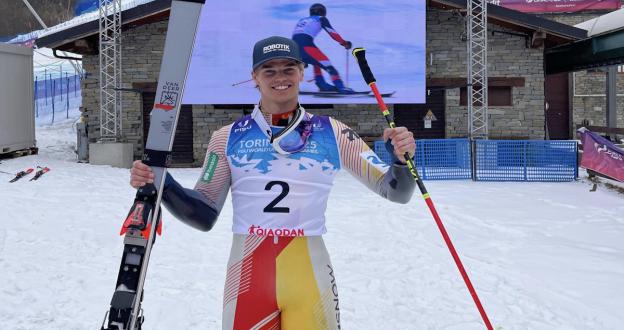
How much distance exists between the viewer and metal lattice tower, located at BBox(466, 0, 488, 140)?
14.8 meters

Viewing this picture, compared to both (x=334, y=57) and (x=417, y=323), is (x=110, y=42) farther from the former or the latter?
(x=417, y=323)

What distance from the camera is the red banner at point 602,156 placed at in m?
10.5

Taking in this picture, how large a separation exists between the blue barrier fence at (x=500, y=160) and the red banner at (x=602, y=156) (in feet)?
2.73

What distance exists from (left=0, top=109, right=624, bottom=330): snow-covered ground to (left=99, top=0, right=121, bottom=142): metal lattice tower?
17.2 ft

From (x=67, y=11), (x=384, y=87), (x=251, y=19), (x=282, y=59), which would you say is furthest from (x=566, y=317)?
(x=67, y=11)

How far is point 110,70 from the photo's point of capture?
53.0 ft

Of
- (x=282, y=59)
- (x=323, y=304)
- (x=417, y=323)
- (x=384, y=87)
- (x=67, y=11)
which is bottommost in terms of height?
(x=417, y=323)

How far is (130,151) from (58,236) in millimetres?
9340

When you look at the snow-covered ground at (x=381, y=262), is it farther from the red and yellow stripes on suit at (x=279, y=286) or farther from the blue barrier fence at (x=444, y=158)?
the blue barrier fence at (x=444, y=158)

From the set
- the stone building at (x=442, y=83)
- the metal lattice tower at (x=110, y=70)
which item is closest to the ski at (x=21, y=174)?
the metal lattice tower at (x=110, y=70)

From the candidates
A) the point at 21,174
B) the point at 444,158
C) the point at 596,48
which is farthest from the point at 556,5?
the point at 21,174

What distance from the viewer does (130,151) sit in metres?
15.6

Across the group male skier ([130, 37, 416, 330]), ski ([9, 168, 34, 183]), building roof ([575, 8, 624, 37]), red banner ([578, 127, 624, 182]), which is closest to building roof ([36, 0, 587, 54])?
building roof ([575, 8, 624, 37])

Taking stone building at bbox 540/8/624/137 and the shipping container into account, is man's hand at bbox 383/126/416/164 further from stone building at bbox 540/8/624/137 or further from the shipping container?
stone building at bbox 540/8/624/137
